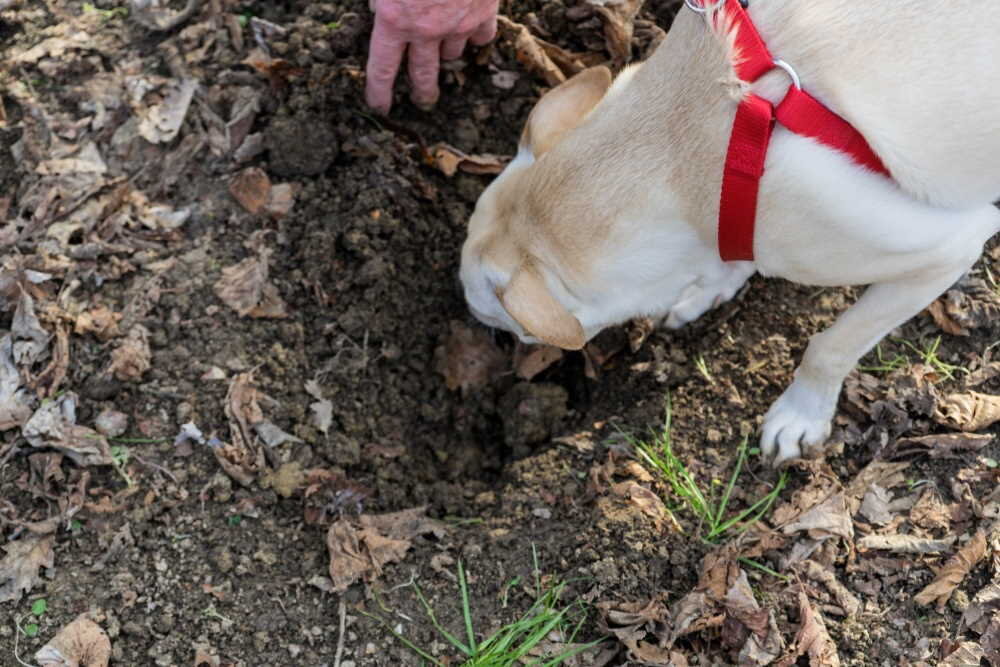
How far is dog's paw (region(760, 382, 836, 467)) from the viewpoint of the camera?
3.78 metres

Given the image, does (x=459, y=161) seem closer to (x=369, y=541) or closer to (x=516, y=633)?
(x=369, y=541)

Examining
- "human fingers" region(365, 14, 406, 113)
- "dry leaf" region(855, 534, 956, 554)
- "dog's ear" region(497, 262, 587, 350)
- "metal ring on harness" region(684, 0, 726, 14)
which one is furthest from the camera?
"human fingers" region(365, 14, 406, 113)

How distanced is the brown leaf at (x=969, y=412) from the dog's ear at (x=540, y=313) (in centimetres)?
172

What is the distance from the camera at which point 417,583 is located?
11.5ft

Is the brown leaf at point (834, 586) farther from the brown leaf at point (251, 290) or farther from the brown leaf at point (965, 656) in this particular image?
the brown leaf at point (251, 290)

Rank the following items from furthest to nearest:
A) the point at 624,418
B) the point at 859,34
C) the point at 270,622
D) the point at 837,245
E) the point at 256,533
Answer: the point at 624,418
the point at 256,533
the point at 270,622
the point at 837,245
the point at 859,34

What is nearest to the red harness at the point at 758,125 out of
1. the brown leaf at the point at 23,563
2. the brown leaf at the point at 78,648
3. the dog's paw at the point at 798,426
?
the dog's paw at the point at 798,426

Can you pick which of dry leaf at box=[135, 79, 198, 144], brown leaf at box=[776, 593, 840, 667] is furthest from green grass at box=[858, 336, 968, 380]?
dry leaf at box=[135, 79, 198, 144]

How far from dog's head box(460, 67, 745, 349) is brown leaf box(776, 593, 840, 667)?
4.33 feet

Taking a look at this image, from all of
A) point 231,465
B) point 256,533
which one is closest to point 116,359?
Answer: point 231,465

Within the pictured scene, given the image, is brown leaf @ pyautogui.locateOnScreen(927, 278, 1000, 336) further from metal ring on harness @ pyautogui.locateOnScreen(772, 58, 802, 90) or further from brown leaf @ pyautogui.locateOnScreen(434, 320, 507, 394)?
brown leaf @ pyautogui.locateOnScreen(434, 320, 507, 394)

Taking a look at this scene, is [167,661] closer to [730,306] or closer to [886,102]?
[730,306]

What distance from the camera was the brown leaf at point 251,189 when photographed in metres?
4.29

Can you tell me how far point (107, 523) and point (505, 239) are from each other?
6.25 ft
